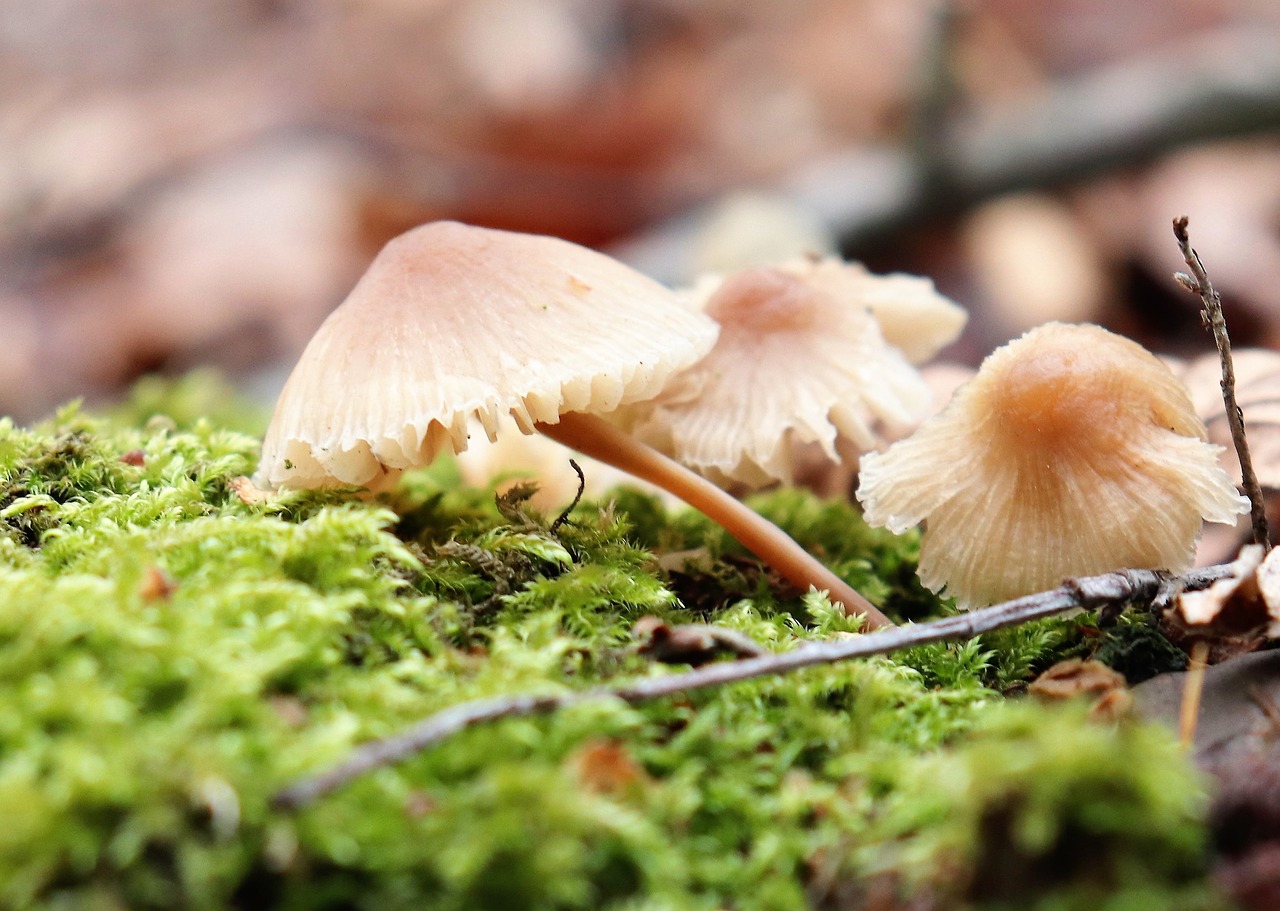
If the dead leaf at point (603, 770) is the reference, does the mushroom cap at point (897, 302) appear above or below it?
above

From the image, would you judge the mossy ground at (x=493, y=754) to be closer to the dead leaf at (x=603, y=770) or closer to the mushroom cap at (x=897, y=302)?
the dead leaf at (x=603, y=770)

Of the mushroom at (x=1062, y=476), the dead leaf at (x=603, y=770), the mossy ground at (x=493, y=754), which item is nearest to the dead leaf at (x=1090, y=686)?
the mossy ground at (x=493, y=754)

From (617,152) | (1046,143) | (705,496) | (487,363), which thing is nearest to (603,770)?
(487,363)

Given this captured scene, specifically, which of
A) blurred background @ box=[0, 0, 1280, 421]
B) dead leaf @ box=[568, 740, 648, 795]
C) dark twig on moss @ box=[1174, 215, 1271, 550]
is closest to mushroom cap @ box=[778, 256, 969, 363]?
dark twig on moss @ box=[1174, 215, 1271, 550]

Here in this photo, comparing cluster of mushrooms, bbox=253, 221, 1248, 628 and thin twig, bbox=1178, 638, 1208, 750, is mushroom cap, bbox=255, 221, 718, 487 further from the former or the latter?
thin twig, bbox=1178, 638, 1208, 750

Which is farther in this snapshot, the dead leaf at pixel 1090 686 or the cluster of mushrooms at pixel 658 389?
the cluster of mushrooms at pixel 658 389

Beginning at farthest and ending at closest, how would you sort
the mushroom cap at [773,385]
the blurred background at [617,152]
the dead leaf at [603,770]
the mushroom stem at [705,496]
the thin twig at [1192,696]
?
the blurred background at [617,152]
the mushroom cap at [773,385]
the mushroom stem at [705,496]
the thin twig at [1192,696]
the dead leaf at [603,770]
